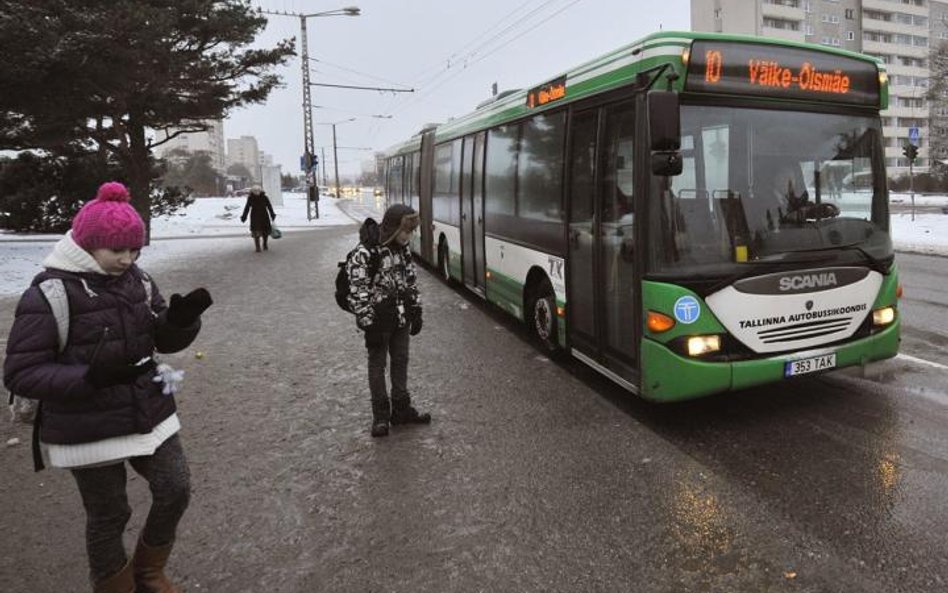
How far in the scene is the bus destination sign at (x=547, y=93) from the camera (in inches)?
249

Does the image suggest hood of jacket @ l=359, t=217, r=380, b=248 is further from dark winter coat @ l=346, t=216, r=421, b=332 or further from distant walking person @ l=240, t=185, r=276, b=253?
distant walking person @ l=240, t=185, r=276, b=253

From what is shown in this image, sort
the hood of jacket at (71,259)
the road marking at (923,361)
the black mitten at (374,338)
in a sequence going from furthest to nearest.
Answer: the road marking at (923,361) < the black mitten at (374,338) < the hood of jacket at (71,259)

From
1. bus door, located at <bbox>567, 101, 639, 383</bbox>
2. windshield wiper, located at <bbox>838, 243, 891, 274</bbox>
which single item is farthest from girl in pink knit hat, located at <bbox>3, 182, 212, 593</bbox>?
windshield wiper, located at <bbox>838, 243, 891, 274</bbox>

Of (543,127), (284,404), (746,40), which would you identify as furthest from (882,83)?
(284,404)

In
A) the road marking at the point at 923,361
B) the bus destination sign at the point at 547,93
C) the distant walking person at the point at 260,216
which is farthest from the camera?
the distant walking person at the point at 260,216

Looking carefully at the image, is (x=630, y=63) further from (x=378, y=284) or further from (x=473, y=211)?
(x=473, y=211)

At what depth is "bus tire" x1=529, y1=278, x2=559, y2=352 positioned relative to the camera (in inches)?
266

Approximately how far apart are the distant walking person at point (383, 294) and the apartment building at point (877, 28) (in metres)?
72.1

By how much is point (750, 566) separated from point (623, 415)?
7.18ft

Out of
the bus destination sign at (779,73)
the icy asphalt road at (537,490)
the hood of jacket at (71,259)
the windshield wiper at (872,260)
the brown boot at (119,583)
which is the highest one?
the bus destination sign at (779,73)

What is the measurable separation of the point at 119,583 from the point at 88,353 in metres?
1.00

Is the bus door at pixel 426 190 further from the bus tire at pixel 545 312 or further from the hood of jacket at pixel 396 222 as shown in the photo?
the hood of jacket at pixel 396 222

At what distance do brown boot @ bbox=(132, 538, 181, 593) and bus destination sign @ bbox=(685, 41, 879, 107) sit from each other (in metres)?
4.23

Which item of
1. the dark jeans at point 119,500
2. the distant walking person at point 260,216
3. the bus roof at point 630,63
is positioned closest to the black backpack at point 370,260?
the dark jeans at point 119,500
